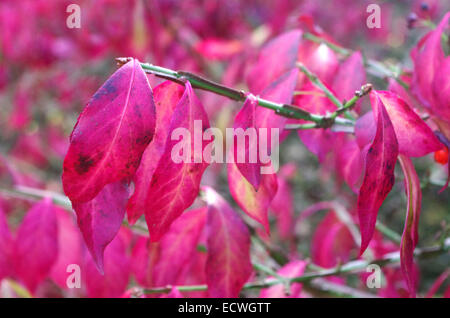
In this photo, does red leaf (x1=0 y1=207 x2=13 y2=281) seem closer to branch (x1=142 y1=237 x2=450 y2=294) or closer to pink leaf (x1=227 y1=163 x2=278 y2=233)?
branch (x1=142 y1=237 x2=450 y2=294)

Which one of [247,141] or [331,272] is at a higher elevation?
[247,141]

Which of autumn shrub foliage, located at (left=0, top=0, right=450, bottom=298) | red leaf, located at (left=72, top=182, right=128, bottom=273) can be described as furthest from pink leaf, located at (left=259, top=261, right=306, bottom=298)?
red leaf, located at (left=72, top=182, right=128, bottom=273)

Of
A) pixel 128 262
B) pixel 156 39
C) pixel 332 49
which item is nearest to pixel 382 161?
pixel 332 49

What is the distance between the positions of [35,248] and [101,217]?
17.8 inches

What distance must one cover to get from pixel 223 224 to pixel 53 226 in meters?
0.39

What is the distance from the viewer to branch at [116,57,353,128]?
1.97ft

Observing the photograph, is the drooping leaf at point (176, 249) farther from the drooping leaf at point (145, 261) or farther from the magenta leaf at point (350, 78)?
the magenta leaf at point (350, 78)

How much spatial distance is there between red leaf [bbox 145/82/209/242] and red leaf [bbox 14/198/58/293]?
46 cm

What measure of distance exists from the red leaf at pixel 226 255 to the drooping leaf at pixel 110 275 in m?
0.24

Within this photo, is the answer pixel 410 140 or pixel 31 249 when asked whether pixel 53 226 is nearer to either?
pixel 31 249

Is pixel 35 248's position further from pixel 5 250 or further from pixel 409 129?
pixel 409 129

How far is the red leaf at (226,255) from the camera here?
0.75 metres

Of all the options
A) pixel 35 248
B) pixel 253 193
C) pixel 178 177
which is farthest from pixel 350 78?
pixel 35 248

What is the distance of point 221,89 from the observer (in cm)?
63
